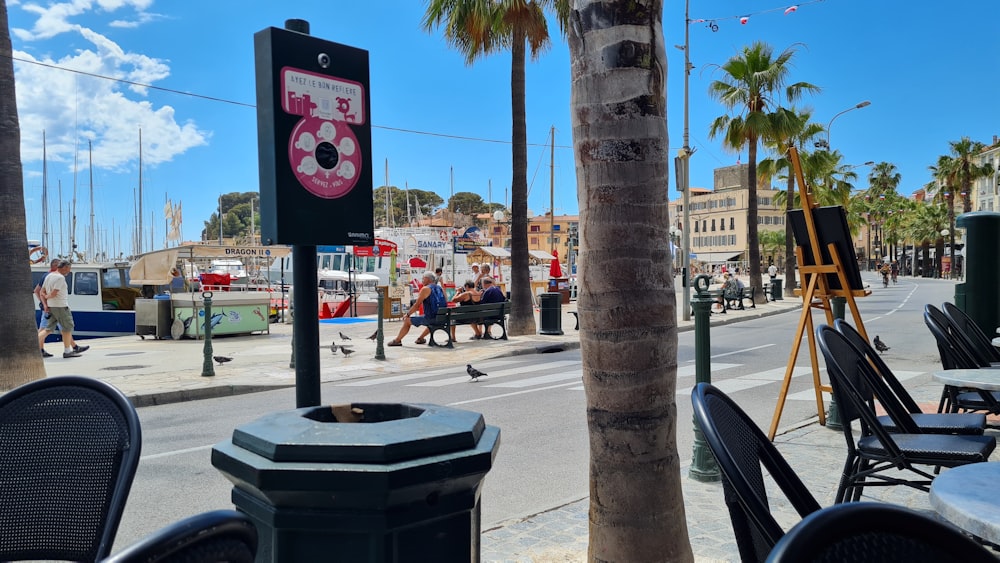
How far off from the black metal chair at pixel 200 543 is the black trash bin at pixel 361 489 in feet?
1.78

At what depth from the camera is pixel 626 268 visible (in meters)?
2.72

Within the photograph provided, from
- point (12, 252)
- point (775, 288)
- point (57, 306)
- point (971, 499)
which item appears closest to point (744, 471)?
point (971, 499)

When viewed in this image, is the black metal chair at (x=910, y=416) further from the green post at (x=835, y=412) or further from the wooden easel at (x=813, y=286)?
the green post at (x=835, y=412)

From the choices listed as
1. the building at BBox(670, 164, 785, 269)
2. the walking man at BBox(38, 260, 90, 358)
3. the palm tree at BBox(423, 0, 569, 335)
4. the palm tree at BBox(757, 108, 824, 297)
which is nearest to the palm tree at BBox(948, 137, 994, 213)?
the palm tree at BBox(757, 108, 824, 297)

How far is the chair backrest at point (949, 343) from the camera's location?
→ 5059 millimetres

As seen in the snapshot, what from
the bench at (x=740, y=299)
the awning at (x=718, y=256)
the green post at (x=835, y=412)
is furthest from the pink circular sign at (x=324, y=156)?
the awning at (x=718, y=256)

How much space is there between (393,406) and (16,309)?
28.5ft

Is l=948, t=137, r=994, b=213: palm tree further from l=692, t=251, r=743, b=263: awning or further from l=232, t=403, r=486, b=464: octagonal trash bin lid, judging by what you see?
l=232, t=403, r=486, b=464: octagonal trash bin lid

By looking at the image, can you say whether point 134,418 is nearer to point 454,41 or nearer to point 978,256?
Result: point 978,256

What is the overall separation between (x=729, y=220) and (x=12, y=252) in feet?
373

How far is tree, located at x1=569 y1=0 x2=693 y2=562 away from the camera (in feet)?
8.95

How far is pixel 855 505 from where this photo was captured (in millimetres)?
1169

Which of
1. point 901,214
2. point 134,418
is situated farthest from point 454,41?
point 901,214

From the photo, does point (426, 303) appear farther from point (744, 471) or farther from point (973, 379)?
point (744, 471)
